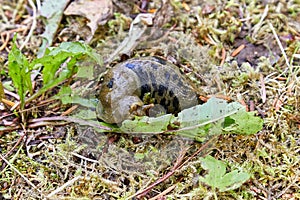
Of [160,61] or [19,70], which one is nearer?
[19,70]

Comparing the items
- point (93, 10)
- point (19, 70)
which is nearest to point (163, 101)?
point (19, 70)

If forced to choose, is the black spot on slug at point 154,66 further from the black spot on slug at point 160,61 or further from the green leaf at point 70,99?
the green leaf at point 70,99

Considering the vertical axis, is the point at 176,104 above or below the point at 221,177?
above

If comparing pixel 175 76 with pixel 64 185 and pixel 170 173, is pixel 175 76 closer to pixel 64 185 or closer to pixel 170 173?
pixel 170 173

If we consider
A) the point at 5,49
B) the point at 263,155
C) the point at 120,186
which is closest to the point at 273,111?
the point at 263,155

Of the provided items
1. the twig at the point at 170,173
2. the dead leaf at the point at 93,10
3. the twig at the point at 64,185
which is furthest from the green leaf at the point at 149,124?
the dead leaf at the point at 93,10

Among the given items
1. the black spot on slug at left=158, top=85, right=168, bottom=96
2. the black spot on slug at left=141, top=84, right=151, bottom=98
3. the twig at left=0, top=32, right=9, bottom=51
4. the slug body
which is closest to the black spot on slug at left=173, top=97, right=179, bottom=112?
the slug body
